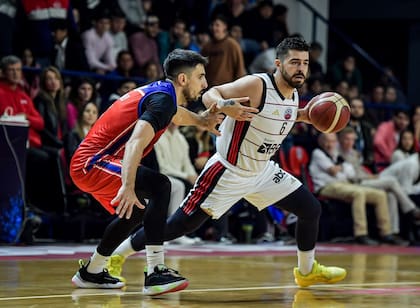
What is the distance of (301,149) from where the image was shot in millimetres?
12734

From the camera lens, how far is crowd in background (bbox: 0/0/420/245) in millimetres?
10656

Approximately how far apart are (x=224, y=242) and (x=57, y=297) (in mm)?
6189

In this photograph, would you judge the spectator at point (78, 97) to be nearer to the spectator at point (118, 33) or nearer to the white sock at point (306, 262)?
the spectator at point (118, 33)

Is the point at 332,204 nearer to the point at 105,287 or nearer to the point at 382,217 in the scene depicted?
the point at 382,217

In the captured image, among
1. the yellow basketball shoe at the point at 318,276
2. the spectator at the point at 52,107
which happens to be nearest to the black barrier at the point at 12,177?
the spectator at the point at 52,107

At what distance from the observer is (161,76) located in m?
13.2

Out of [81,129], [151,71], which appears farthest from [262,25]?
[81,129]

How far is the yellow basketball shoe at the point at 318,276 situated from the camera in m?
6.51

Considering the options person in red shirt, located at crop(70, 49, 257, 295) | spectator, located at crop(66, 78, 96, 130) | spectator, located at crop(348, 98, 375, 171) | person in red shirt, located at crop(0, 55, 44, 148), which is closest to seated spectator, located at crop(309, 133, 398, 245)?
spectator, located at crop(348, 98, 375, 171)

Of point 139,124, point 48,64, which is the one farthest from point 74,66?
point 139,124

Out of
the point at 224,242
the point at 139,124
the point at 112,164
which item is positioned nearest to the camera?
the point at 139,124

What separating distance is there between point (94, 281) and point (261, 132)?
1.48 meters

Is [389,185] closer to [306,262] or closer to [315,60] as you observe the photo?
[315,60]

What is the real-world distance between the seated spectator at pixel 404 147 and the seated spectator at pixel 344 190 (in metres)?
0.89
